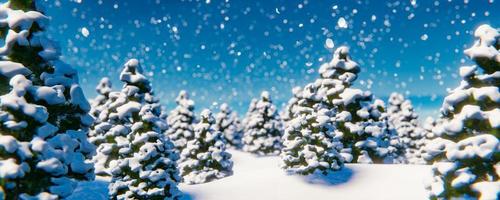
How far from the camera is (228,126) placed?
61.7 meters

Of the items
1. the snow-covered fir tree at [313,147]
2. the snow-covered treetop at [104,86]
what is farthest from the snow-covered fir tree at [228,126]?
the snow-covered fir tree at [313,147]

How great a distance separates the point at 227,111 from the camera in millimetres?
56375

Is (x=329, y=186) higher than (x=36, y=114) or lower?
higher

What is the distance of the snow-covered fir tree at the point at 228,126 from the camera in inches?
2197

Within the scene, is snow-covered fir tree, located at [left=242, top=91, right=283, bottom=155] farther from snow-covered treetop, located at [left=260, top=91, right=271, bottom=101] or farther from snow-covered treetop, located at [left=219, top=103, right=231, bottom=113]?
snow-covered treetop, located at [left=219, top=103, right=231, bottom=113]

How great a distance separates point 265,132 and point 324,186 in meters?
31.3

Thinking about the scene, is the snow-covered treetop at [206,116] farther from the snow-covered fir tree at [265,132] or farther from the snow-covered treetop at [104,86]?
the snow-covered fir tree at [265,132]

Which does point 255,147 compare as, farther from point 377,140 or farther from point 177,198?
point 177,198

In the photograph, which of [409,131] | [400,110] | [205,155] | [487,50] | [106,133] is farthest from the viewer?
[400,110]

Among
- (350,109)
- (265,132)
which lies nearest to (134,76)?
(350,109)

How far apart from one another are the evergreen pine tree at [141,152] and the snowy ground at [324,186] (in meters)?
1.06

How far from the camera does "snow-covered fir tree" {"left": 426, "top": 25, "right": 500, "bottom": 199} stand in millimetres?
11180

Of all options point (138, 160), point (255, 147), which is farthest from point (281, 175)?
point (255, 147)

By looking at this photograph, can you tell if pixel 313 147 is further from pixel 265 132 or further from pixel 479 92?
pixel 265 132
